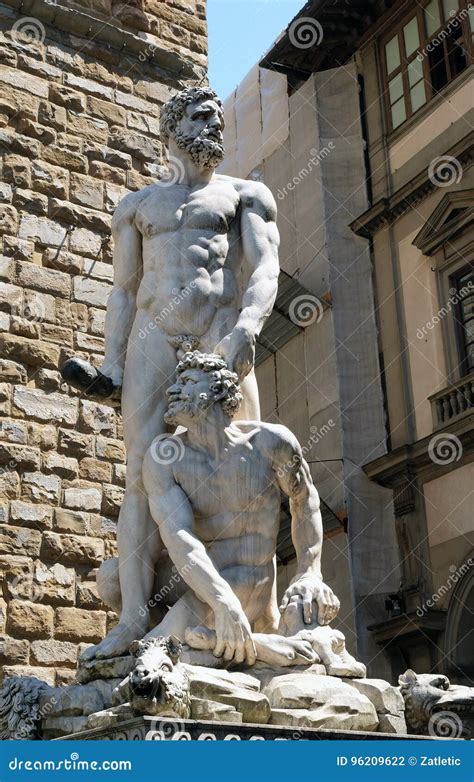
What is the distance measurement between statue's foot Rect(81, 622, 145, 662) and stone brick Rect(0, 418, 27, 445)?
3.36 m

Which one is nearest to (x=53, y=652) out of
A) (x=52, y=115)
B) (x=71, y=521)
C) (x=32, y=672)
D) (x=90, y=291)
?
(x=32, y=672)

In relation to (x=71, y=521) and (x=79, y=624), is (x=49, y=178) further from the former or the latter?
(x=79, y=624)

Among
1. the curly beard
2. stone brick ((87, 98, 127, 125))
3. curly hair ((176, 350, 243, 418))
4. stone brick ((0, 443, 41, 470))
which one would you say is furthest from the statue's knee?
stone brick ((87, 98, 127, 125))

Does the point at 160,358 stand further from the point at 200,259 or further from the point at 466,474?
the point at 466,474

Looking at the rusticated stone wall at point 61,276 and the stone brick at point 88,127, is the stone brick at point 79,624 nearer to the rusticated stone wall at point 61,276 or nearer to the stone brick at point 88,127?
the rusticated stone wall at point 61,276

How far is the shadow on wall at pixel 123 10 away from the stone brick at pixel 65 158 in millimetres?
1363

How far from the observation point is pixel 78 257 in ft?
30.1

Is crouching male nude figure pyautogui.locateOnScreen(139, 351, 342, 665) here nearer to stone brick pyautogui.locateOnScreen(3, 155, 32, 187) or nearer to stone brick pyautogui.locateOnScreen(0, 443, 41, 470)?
stone brick pyautogui.locateOnScreen(0, 443, 41, 470)

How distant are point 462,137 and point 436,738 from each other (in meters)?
12.5

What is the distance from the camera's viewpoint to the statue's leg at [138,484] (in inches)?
210

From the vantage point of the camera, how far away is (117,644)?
5262 millimetres

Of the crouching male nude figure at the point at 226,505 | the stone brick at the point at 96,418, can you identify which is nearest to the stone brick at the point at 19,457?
the stone brick at the point at 96,418

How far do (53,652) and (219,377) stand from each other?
349cm

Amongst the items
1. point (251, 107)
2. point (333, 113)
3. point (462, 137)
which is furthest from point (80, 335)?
point (251, 107)
